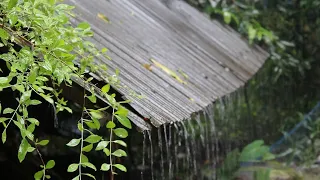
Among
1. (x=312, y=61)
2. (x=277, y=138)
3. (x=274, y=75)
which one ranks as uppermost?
(x=312, y=61)

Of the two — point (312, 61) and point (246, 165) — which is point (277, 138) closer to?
point (312, 61)

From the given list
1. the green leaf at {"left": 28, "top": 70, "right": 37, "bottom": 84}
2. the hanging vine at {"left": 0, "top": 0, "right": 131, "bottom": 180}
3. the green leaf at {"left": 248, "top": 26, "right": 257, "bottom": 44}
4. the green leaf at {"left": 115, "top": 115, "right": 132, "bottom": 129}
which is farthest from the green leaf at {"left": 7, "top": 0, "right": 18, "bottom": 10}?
the green leaf at {"left": 248, "top": 26, "right": 257, "bottom": 44}

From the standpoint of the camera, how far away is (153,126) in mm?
2443

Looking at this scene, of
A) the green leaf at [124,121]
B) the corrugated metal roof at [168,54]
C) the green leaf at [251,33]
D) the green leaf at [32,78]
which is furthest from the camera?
the green leaf at [251,33]

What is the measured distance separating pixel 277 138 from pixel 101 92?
6583 millimetres

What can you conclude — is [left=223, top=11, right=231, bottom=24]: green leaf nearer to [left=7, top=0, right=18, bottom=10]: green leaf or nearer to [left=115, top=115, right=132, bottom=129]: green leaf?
[left=115, top=115, right=132, bottom=129]: green leaf

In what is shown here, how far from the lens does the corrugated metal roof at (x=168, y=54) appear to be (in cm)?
290

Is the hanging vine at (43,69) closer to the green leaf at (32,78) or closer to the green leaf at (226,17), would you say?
the green leaf at (32,78)

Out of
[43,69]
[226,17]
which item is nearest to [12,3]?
[43,69]

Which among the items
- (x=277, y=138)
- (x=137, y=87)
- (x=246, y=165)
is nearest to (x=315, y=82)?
(x=277, y=138)

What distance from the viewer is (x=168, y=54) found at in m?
4.04

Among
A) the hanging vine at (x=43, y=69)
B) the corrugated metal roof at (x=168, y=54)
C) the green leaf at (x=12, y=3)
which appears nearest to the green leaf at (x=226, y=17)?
the corrugated metal roof at (x=168, y=54)

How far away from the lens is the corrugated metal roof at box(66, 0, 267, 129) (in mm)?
2904

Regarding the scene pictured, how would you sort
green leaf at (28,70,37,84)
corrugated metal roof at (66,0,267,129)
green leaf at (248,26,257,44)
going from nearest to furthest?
green leaf at (28,70,37,84) → corrugated metal roof at (66,0,267,129) → green leaf at (248,26,257,44)
